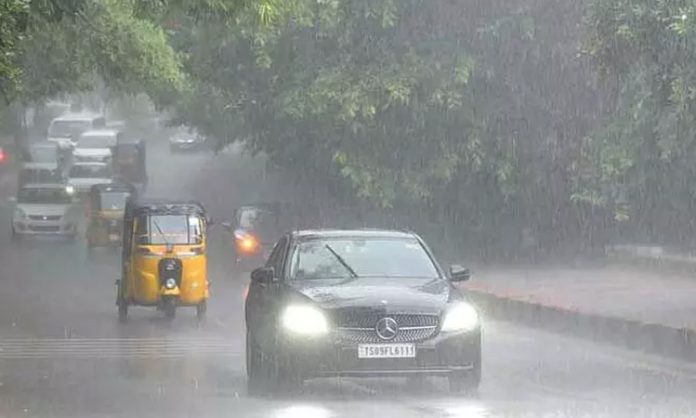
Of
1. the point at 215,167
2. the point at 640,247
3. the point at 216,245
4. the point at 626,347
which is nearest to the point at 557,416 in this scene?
the point at 626,347

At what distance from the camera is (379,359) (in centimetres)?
1286

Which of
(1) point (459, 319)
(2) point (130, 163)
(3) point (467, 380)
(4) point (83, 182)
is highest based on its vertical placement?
(1) point (459, 319)

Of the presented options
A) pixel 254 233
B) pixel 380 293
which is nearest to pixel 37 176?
pixel 254 233

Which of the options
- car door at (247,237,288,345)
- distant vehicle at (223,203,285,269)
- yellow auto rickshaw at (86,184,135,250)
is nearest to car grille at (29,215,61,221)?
yellow auto rickshaw at (86,184,135,250)

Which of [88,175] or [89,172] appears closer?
[88,175]

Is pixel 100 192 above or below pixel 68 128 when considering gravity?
below

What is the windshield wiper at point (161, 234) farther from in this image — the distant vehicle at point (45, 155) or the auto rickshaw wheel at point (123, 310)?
the distant vehicle at point (45, 155)

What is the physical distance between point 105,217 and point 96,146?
973 inches

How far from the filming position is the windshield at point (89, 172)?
54.3 metres

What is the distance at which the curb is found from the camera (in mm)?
17656

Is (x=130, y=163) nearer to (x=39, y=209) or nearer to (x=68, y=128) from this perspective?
(x=39, y=209)

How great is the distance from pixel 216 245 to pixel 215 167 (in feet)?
99.7

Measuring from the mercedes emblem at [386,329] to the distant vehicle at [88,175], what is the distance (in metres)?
40.7

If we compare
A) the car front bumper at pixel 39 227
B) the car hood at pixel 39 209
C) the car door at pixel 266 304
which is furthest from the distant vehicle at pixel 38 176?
the car door at pixel 266 304
